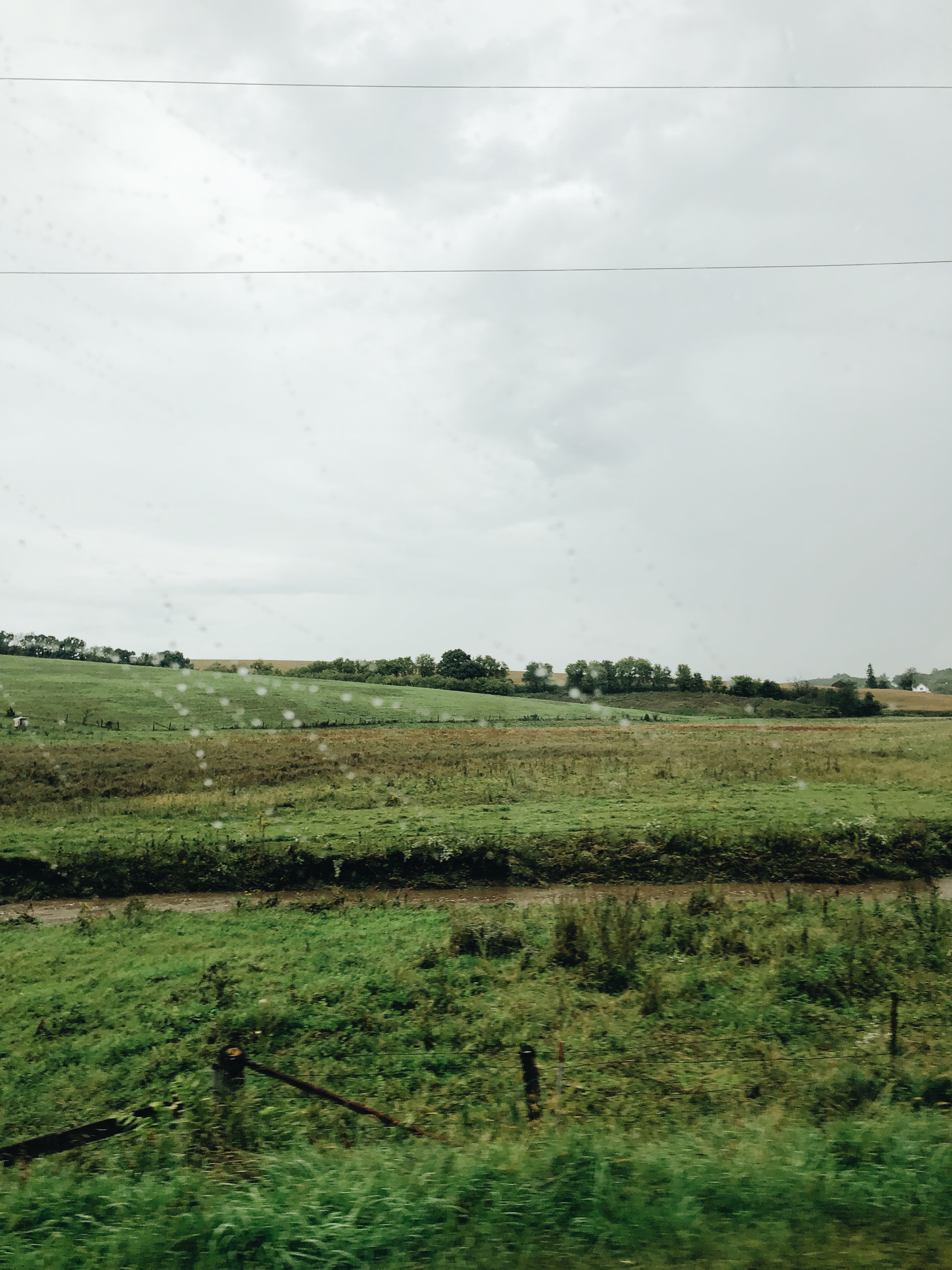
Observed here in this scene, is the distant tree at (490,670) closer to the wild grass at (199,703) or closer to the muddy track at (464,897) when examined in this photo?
the wild grass at (199,703)

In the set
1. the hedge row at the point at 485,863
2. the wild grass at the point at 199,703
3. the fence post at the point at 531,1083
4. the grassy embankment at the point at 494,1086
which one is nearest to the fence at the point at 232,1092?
the fence post at the point at 531,1083

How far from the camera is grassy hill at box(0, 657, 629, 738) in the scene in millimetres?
48219

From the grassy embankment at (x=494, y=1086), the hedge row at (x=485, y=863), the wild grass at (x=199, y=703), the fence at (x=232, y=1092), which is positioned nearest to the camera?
the grassy embankment at (x=494, y=1086)

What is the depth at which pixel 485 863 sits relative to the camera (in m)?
19.8

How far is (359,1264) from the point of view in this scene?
4.04 m

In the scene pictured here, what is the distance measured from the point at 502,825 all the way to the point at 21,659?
6502cm

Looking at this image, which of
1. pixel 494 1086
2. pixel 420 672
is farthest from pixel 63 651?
pixel 494 1086

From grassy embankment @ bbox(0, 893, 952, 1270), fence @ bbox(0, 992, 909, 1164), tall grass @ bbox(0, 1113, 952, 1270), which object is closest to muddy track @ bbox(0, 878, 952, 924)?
grassy embankment @ bbox(0, 893, 952, 1270)

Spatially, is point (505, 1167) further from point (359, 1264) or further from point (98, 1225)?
point (98, 1225)

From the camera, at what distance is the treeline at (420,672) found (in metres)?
75.9

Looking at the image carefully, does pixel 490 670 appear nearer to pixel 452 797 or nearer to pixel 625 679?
pixel 625 679

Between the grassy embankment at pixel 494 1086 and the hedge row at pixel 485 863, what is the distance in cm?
257

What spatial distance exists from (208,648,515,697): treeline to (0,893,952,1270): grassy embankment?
59.3 metres

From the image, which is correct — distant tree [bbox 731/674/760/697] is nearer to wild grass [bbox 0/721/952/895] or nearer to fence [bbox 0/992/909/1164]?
wild grass [bbox 0/721/952/895]
